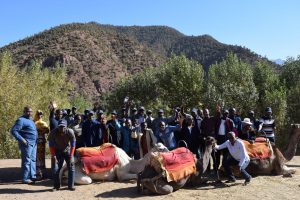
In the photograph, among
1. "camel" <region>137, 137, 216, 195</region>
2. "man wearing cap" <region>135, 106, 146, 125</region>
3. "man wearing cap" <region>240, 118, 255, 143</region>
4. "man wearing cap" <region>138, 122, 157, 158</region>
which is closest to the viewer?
"camel" <region>137, 137, 216, 195</region>

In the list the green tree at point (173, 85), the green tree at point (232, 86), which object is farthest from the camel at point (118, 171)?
the green tree at point (173, 85)

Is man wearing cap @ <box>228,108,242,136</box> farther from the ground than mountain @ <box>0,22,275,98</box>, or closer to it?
closer to it

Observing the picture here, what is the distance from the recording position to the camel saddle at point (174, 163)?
376 inches

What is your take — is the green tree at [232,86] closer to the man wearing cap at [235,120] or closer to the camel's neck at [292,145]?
the camel's neck at [292,145]

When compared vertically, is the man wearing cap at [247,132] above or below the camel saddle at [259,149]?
above

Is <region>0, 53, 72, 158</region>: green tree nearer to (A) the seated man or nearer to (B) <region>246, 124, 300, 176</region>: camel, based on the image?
(A) the seated man

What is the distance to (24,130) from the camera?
1027 cm

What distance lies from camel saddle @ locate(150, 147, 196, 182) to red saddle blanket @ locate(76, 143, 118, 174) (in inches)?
57.5

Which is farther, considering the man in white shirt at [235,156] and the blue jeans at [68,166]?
the man in white shirt at [235,156]

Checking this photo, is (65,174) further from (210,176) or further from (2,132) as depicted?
(2,132)

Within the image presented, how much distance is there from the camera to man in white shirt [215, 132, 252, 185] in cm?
1018

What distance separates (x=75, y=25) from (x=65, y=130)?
7306cm

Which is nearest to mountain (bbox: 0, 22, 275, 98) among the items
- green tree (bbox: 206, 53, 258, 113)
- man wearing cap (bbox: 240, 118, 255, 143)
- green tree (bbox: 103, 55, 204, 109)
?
green tree (bbox: 103, 55, 204, 109)

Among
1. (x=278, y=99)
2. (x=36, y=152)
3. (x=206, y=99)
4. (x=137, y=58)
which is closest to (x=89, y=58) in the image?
(x=137, y=58)
